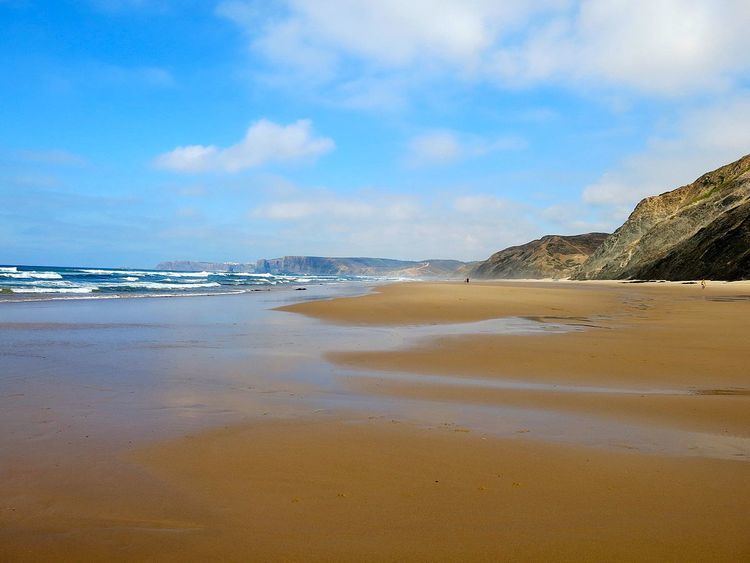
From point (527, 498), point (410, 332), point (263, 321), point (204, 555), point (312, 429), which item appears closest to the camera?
point (204, 555)

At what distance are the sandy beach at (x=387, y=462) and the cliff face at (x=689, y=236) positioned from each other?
38.0 m

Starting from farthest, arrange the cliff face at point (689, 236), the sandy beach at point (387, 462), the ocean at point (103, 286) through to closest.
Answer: the cliff face at point (689, 236) < the ocean at point (103, 286) < the sandy beach at point (387, 462)

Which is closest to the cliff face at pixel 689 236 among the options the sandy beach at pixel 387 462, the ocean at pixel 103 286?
the sandy beach at pixel 387 462

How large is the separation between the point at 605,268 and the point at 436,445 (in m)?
65.5

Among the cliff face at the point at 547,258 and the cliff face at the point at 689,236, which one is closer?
the cliff face at the point at 689,236

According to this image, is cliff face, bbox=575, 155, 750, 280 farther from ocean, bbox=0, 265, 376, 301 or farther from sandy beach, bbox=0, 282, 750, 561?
ocean, bbox=0, 265, 376, 301

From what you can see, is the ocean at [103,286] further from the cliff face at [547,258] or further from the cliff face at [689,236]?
the cliff face at [547,258]

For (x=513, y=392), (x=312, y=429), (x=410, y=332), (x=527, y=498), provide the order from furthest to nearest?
(x=410, y=332) → (x=513, y=392) → (x=312, y=429) → (x=527, y=498)

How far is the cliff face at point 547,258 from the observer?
99.6 metres

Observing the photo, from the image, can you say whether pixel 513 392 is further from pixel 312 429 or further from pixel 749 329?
pixel 749 329

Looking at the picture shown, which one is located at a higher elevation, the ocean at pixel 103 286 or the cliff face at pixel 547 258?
the cliff face at pixel 547 258

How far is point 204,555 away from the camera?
2730mm

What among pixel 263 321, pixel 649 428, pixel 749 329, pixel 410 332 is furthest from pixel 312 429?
pixel 749 329

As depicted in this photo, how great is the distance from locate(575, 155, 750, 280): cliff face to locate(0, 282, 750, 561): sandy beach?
38050 millimetres
